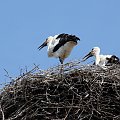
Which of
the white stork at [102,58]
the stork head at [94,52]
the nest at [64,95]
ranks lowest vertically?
the nest at [64,95]

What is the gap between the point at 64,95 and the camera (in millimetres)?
8875

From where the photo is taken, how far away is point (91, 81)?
29.1 ft

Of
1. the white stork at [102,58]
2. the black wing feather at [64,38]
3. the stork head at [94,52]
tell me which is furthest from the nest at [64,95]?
the stork head at [94,52]

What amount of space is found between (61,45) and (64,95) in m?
4.21

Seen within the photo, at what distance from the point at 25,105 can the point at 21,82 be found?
1.14 feet

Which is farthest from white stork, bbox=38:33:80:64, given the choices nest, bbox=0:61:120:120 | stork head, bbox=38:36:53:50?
nest, bbox=0:61:120:120

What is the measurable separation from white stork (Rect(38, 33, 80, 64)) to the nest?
350 cm

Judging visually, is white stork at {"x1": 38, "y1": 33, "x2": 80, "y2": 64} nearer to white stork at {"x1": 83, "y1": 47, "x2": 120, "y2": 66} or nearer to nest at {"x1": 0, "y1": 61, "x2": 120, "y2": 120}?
white stork at {"x1": 83, "y1": 47, "x2": 120, "y2": 66}

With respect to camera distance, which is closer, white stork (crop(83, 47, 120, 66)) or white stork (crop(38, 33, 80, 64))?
white stork (crop(83, 47, 120, 66))

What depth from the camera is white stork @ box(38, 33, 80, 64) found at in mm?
12703

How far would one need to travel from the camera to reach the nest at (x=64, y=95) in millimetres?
8680

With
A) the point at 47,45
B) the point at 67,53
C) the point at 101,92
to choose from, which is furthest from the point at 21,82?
the point at 47,45

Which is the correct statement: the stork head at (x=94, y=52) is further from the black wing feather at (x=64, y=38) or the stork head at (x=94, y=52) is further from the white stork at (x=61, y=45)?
the black wing feather at (x=64, y=38)

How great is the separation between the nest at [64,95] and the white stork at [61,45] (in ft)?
11.5
